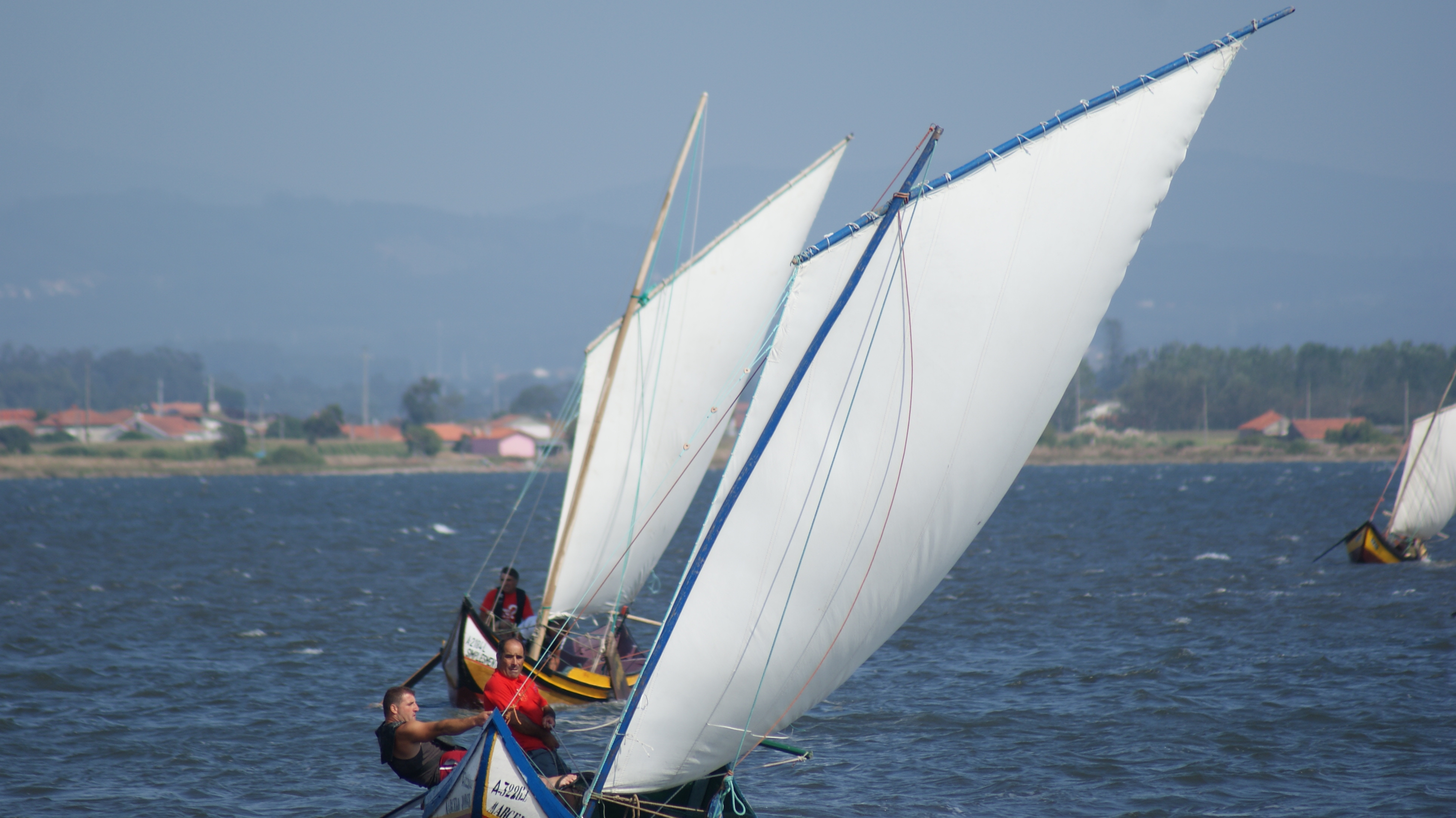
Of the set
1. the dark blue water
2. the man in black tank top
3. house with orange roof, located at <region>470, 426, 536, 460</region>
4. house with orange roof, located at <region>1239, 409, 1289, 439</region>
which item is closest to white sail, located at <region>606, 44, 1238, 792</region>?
the man in black tank top

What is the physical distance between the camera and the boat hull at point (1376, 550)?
137 feet

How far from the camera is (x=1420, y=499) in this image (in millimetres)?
42500

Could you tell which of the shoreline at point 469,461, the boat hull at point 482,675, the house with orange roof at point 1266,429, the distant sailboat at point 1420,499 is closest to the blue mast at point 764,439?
the boat hull at point 482,675

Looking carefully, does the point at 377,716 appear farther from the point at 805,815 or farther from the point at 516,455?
the point at 516,455

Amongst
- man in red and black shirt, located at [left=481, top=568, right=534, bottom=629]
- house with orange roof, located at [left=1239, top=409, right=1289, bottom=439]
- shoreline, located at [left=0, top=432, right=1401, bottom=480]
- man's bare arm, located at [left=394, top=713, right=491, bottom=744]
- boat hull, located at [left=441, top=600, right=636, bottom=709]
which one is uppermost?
house with orange roof, located at [left=1239, top=409, right=1289, bottom=439]

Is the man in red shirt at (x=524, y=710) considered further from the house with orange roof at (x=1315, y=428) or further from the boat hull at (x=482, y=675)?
the house with orange roof at (x=1315, y=428)

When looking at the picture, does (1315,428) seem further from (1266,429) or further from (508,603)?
(508,603)

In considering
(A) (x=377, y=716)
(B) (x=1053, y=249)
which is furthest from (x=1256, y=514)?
(B) (x=1053, y=249)

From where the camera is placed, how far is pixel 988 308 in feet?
38.5

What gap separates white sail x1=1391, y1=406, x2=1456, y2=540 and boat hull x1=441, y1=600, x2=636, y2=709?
105 feet

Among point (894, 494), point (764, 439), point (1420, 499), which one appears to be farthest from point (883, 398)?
point (1420, 499)

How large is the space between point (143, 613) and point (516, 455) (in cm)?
16179

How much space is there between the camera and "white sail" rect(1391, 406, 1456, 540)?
41.8m

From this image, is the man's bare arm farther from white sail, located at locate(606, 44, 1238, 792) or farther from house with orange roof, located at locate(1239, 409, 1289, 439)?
house with orange roof, located at locate(1239, 409, 1289, 439)
